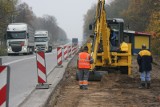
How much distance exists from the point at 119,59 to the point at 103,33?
2.36 metres

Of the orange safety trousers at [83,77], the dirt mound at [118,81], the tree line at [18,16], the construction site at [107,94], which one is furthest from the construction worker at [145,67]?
the tree line at [18,16]

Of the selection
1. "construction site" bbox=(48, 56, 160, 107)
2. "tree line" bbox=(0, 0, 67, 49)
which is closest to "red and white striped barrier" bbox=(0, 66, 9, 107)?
"construction site" bbox=(48, 56, 160, 107)

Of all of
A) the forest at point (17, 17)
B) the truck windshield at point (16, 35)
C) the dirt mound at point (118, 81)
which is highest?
the forest at point (17, 17)

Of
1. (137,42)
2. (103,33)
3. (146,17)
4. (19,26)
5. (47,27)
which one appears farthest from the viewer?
(47,27)

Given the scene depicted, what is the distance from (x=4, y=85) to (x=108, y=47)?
10827mm

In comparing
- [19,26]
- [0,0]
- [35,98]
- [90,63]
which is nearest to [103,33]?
[90,63]

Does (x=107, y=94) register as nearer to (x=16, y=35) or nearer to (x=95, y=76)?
(x=95, y=76)

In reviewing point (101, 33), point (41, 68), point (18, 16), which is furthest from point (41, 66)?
point (18, 16)

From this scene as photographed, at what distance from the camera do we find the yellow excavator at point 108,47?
17.3m

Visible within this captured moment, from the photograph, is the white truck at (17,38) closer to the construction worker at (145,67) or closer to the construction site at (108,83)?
the construction site at (108,83)

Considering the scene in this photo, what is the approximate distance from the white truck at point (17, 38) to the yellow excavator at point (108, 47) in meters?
30.6

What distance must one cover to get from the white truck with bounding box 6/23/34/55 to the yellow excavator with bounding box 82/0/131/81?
30.6m

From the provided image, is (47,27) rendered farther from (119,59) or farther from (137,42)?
(119,59)

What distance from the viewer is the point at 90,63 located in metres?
15.3
